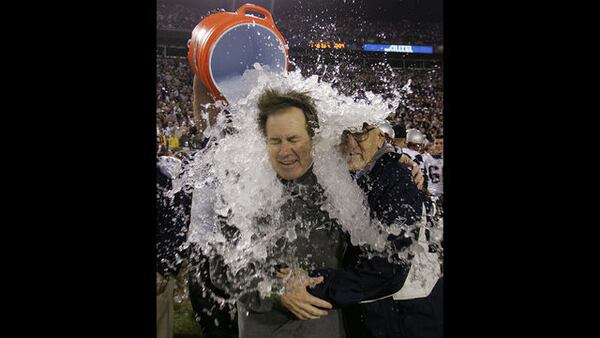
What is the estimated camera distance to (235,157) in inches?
60.5

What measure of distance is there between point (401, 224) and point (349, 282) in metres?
0.22

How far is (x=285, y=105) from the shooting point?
153cm

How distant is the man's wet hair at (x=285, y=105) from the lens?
1528 millimetres

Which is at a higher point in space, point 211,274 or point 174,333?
point 211,274

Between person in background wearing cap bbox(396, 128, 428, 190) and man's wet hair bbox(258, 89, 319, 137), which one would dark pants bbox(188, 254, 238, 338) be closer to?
man's wet hair bbox(258, 89, 319, 137)

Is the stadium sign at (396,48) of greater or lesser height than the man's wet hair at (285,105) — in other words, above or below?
above

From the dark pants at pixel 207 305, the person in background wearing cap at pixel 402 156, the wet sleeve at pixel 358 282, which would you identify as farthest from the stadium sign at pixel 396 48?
Result: the dark pants at pixel 207 305

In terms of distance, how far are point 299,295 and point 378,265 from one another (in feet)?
0.76

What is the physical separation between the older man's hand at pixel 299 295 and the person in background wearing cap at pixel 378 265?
0.02m

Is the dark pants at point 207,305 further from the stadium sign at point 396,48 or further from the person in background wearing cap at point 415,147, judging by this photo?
the stadium sign at point 396,48

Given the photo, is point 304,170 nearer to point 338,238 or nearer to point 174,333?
point 338,238

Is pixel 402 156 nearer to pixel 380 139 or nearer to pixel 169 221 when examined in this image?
pixel 380 139
